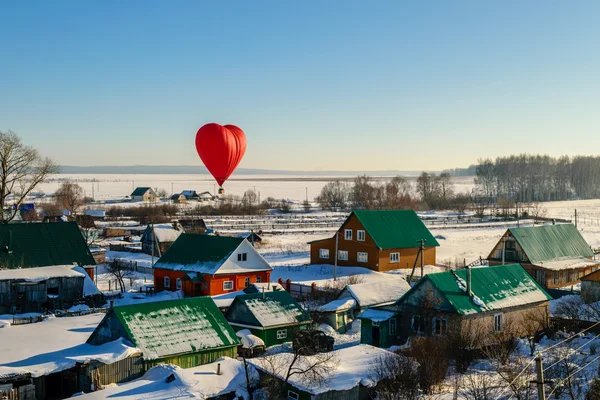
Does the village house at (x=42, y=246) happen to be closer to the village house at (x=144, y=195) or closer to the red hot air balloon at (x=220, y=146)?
the red hot air balloon at (x=220, y=146)

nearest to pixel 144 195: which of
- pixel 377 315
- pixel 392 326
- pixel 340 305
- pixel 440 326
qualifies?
pixel 340 305

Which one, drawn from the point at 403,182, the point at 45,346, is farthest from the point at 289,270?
the point at 403,182

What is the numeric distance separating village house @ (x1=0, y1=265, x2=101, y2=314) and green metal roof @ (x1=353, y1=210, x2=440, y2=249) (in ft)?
68.8

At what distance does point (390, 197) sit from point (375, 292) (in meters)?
79.5

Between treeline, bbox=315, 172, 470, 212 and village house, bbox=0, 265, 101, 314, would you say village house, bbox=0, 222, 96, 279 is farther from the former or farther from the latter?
treeline, bbox=315, 172, 470, 212

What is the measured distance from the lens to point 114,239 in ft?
228

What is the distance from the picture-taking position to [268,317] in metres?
27.5

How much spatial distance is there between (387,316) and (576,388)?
8.81 m

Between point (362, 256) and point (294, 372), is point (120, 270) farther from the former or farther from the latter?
point (294, 372)

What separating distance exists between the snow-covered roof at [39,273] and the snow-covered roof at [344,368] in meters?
18.1

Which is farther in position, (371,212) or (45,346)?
(371,212)

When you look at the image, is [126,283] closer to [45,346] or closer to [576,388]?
[45,346]

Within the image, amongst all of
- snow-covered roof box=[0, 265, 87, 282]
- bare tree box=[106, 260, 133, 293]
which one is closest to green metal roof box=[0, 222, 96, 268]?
snow-covered roof box=[0, 265, 87, 282]

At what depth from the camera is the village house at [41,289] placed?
3319cm
